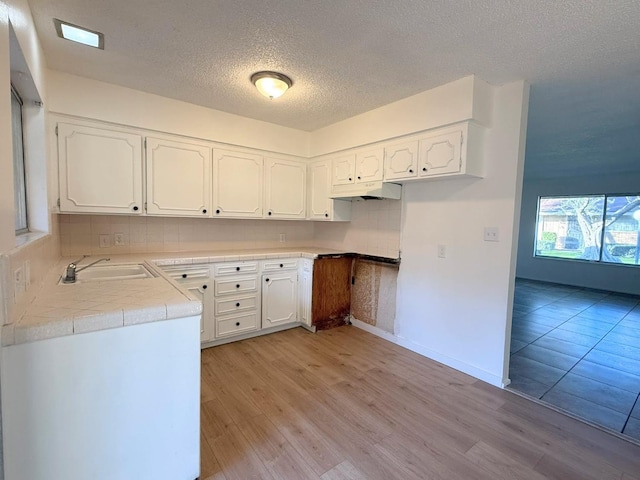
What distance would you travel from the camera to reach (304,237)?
445 cm

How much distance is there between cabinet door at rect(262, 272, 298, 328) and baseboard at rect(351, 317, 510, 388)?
2.74 feet

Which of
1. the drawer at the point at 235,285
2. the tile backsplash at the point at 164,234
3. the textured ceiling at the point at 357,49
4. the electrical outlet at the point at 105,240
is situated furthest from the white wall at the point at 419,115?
the electrical outlet at the point at 105,240

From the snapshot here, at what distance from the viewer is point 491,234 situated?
254 cm

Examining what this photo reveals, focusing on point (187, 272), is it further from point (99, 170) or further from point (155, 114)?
point (155, 114)

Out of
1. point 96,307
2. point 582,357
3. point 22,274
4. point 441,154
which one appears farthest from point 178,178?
point 582,357

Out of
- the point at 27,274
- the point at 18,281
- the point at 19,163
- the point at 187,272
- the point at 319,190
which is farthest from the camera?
the point at 319,190

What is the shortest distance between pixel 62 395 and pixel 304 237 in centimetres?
343

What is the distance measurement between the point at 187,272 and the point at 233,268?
0.44 m

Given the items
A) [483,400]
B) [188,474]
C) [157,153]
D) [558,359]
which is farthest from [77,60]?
[558,359]

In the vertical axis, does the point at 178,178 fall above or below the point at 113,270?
above

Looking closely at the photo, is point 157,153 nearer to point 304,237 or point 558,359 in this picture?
point 304,237

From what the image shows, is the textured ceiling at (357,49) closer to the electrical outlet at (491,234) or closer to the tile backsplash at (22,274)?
the electrical outlet at (491,234)

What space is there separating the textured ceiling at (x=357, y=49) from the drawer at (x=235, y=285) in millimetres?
1773

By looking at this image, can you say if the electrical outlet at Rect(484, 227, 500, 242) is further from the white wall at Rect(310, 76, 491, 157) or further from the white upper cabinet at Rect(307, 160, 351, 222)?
the white upper cabinet at Rect(307, 160, 351, 222)
